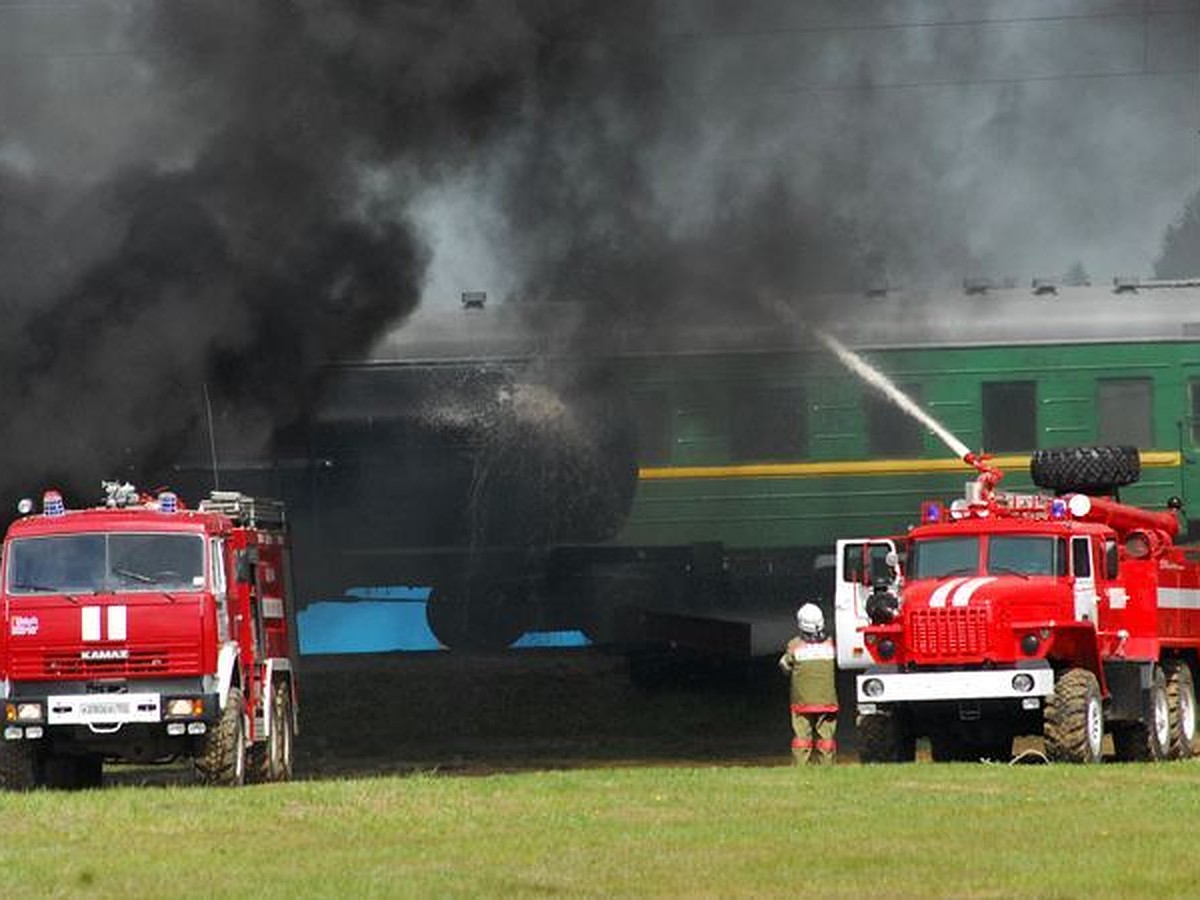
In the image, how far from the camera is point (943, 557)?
2311 cm

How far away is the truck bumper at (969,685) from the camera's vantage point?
21.9 m

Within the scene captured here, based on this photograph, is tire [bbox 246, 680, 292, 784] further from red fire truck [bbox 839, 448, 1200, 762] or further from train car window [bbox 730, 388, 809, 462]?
train car window [bbox 730, 388, 809, 462]

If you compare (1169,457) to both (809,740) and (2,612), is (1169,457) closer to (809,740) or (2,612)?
(809,740)

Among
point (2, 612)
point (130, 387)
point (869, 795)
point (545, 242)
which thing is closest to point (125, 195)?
point (130, 387)

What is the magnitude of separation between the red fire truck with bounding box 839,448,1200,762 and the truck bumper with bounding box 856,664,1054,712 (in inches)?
0.5

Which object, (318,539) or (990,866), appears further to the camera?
(318,539)

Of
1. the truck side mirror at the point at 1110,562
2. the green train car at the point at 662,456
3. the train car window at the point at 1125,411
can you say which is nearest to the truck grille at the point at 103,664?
the truck side mirror at the point at 1110,562

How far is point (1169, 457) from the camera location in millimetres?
33125

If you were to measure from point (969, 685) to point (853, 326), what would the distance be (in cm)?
1078

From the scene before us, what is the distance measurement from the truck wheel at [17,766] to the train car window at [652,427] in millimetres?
11992

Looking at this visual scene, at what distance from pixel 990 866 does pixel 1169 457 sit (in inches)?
776

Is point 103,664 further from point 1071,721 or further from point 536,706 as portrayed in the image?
point 536,706

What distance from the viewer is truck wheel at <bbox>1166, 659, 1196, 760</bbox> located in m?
24.7

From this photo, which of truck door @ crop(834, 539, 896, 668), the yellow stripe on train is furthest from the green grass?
the yellow stripe on train
